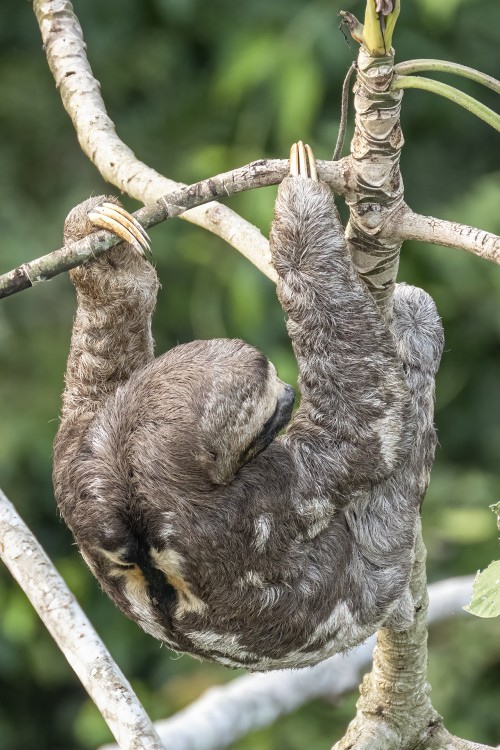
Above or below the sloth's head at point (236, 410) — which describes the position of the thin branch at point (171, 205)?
above

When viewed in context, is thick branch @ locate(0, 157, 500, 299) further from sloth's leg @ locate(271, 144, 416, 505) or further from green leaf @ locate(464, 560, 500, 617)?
green leaf @ locate(464, 560, 500, 617)

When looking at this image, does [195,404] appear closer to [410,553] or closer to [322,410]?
[322,410]

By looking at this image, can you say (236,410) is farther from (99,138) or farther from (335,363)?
(99,138)

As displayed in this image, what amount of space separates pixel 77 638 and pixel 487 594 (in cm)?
119

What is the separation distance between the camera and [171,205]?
3.30 m

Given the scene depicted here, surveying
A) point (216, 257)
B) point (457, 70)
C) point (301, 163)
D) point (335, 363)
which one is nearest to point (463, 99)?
point (457, 70)

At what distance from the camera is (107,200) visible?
143 inches

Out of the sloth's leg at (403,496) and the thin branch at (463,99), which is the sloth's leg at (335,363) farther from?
the thin branch at (463,99)

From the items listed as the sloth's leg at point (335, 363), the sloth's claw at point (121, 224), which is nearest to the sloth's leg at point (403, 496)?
the sloth's leg at point (335, 363)

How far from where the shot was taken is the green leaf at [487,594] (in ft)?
9.44

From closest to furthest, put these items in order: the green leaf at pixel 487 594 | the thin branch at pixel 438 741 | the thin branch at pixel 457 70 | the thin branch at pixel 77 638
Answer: the green leaf at pixel 487 594
the thin branch at pixel 457 70
the thin branch at pixel 77 638
the thin branch at pixel 438 741

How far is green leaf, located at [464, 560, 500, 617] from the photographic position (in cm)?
288

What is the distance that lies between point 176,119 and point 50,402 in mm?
2264

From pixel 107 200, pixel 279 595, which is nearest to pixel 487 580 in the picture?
pixel 279 595
